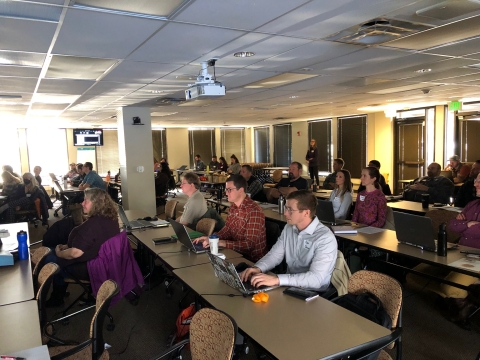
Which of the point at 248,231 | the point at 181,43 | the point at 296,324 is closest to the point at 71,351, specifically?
the point at 296,324

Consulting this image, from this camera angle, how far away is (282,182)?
22.7ft

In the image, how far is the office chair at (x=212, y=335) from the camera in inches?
65.8

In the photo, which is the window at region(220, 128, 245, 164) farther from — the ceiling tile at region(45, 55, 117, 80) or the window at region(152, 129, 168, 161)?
the ceiling tile at region(45, 55, 117, 80)

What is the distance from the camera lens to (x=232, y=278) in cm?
234

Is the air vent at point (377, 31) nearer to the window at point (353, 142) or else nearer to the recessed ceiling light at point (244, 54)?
the recessed ceiling light at point (244, 54)

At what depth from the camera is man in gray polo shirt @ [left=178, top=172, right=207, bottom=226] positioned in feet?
14.7

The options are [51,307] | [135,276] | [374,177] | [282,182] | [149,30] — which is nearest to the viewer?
[149,30]

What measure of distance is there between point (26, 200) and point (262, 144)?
1162 centimetres

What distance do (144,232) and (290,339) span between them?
277 centimetres

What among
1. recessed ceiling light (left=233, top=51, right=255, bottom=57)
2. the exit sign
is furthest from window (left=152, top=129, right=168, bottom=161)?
recessed ceiling light (left=233, top=51, right=255, bottom=57)

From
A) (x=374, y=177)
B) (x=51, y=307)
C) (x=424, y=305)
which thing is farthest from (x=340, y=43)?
(x=51, y=307)

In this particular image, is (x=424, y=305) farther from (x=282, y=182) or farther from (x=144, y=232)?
(x=282, y=182)

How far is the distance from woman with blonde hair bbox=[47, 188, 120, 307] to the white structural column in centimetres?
425

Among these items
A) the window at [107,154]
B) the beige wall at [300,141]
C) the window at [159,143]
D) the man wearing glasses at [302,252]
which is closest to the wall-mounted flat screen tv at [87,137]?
the window at [107,154]
